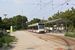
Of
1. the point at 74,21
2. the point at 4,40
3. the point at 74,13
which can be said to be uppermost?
the point at 74,13

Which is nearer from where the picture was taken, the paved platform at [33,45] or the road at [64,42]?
the paved platform at [33,45]

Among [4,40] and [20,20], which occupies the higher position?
[20,20]

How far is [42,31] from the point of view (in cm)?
3934

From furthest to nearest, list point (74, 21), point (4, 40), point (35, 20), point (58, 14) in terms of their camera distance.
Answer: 1. point (35, 20)
2. point (58, 14)
3. point (74, 21)
4. point (4, 40)

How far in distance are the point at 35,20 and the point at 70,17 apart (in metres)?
83.2

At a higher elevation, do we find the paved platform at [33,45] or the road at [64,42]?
the paved platform at [33,45]

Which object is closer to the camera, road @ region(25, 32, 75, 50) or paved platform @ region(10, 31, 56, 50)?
paved platform @ region(10, 31, 56, 50)

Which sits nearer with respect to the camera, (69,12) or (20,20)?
(69,12)

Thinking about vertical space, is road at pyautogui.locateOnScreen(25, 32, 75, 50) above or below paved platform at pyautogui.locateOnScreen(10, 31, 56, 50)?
below

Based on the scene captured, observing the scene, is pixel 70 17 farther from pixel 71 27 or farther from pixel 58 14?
pixel 58 14

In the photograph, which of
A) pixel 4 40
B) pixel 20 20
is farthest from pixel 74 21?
pixel 20 20

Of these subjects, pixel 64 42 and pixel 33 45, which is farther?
pixel 64 42

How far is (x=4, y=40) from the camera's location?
14602 mm

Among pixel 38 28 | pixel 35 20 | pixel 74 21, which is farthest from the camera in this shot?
pixel 35 20
